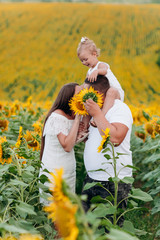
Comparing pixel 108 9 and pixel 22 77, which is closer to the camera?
pixel 22 77

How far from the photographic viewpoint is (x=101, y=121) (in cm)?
175

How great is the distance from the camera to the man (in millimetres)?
1739

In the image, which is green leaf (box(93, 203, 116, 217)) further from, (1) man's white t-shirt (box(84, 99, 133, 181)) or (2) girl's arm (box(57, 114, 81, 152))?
(2) girl's arm (box(57, 114, 81, 152))

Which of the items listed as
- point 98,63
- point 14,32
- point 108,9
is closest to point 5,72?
point 14,32

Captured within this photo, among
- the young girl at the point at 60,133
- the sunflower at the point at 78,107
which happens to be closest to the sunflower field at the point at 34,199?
the young girl at the point at 60,133

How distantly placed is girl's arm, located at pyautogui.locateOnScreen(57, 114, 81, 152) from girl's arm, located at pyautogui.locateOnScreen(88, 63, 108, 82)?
0.33 m

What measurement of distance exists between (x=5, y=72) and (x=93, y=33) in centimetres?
835

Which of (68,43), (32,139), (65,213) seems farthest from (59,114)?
(68,43)

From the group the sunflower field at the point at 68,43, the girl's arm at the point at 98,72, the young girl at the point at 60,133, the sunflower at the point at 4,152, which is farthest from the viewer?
the sunflower field at the point at 68,43

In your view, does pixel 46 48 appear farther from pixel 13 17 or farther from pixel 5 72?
pixel 13 17

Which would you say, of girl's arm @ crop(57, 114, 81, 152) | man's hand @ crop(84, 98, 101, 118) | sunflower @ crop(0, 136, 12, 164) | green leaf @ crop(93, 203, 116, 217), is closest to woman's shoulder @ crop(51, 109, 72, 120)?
girl's arm @ crop(57, 114, 81, 152)

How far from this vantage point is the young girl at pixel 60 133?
210cm

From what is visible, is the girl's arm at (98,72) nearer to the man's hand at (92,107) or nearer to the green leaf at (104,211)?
the man's hand at (92,107)

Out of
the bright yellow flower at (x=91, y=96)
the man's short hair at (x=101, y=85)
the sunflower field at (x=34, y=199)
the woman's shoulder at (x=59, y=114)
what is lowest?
the sunflower field at (x=34, y=199)
